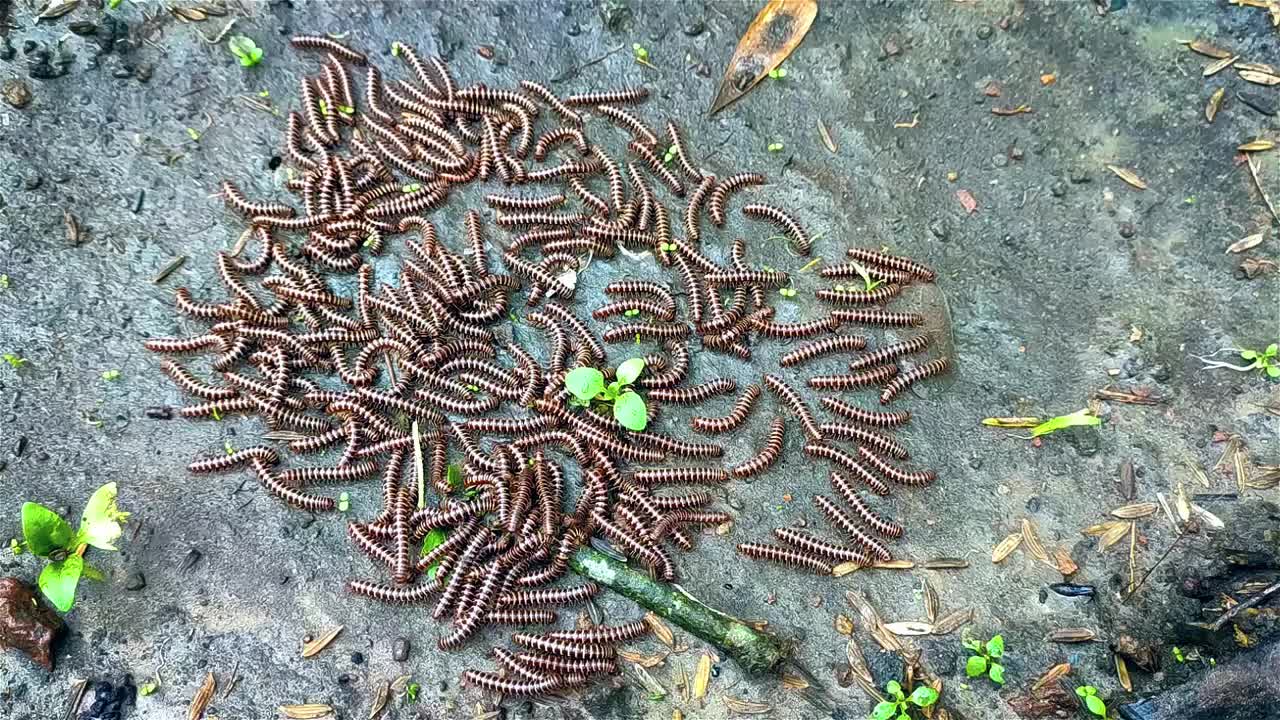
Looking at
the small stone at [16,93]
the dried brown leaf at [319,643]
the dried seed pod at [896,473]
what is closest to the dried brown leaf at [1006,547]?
the dried seed pod at [896,473]

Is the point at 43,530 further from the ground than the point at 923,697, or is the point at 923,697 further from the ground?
the point at 923,697

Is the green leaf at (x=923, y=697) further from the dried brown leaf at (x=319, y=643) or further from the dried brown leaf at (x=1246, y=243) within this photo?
the dried brown leaf at (x=1246, y=243)

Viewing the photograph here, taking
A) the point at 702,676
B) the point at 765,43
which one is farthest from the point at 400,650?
the point at 765,43

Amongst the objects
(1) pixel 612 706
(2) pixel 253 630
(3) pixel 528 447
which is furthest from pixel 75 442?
(1) pixel 612 706

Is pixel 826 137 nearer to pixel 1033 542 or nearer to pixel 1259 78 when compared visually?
pixel 1033 542

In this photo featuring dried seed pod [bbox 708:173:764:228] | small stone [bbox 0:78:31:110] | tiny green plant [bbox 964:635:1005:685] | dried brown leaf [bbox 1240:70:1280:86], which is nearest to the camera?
tiny green plant [bbox 964:635:1005:685]

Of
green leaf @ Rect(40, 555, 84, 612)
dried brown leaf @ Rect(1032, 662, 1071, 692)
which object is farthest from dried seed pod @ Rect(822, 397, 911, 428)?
green leaf @ Rect(40, 555, 84, 612)

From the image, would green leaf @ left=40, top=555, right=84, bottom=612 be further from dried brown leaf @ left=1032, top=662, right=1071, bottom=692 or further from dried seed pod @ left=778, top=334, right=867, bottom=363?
dried brown leaf @ left=1032, top=662, right=1071, bottom=692
